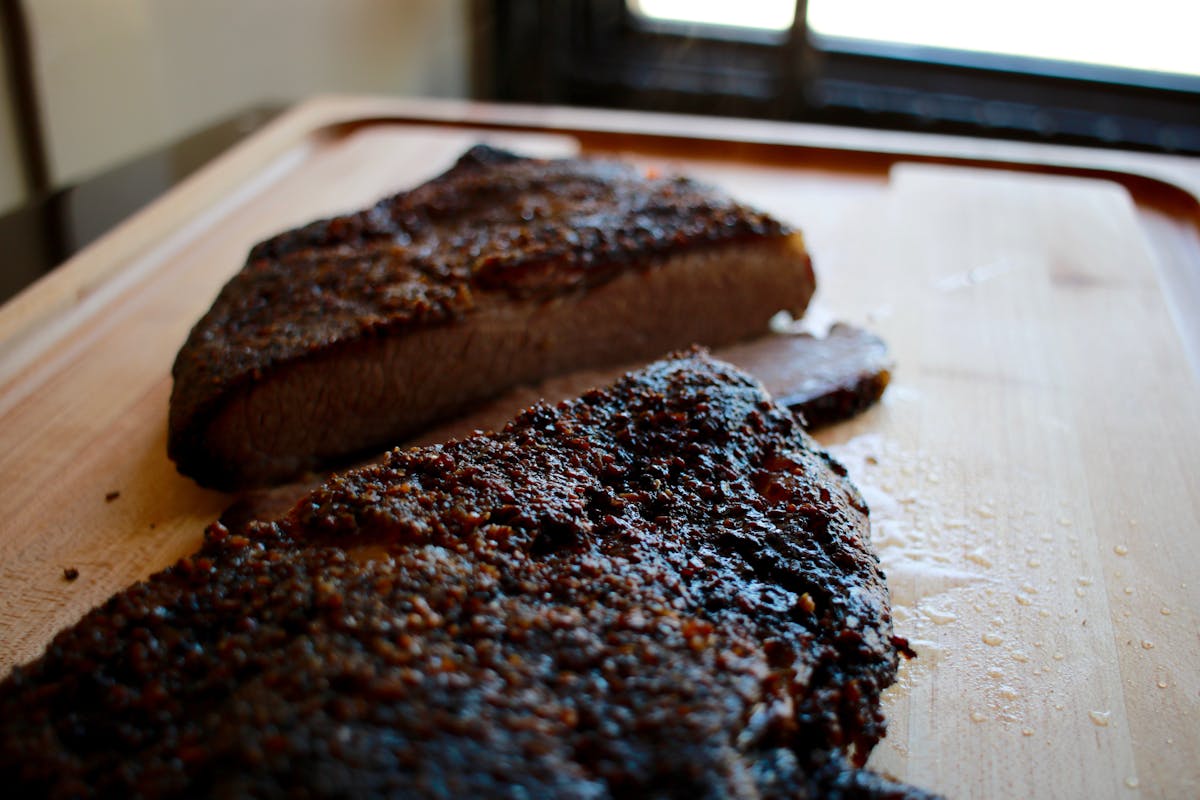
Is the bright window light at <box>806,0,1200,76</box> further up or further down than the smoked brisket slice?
further up

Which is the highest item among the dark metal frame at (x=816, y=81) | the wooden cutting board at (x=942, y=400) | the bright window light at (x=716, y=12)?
the bright window light at (x=716, y=12)

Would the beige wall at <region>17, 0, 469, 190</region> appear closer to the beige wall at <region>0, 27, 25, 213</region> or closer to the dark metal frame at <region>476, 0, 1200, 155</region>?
the beige wall at <region>0, 27, 25, 213</region>

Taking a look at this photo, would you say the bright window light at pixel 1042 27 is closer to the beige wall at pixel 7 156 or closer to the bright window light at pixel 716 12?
the bright window light at pixel 716 12

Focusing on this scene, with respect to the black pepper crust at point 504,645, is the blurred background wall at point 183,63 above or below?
above

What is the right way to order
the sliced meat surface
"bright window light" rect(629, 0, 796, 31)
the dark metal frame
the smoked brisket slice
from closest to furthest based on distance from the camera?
1. the smoked brisket slice
2. the sliced meat surface
3. the dark metal frame
4. "bright window light" rect(629, 0, 796, 31)

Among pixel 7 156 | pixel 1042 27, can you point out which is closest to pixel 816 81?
pixel 1042 27

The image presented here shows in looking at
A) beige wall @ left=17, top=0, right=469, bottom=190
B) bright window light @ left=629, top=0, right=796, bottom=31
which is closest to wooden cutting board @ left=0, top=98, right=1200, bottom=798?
beige wall @ left=17, top=0, right=469, bottom=190

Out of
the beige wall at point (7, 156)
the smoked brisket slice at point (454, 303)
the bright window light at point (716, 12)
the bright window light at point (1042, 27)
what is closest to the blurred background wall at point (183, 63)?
the beige wall at point (7, 156)
